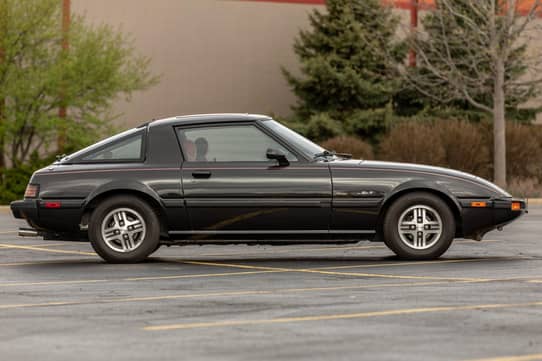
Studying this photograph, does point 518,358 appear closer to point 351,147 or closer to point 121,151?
point 121,151

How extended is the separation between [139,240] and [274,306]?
410cm

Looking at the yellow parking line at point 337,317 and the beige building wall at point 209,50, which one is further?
the beige building wall at point 209,50

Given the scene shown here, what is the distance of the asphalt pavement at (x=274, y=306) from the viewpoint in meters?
7.98

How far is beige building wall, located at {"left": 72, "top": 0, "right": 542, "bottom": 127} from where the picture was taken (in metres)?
39.9

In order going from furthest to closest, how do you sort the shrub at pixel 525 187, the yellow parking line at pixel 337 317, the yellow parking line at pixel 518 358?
the shrub at pixel 525 187 → the yellow parking line at pixel 337 317 → the yellow parking line at pixel 518 358

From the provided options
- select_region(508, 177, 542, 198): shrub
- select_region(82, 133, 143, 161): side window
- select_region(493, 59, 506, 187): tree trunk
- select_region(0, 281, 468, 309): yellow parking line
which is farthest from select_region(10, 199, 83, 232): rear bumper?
select_region(493, 59, 506, 187): tree trunk

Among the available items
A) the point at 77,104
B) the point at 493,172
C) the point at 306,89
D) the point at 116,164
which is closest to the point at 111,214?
the point at 116,164

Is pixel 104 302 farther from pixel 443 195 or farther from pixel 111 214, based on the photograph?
pixel 443 195

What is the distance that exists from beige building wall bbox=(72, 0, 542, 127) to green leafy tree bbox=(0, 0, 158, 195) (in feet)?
18.9

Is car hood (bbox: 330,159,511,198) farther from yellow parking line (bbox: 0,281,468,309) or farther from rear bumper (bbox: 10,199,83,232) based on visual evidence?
rear bumper (bbox: 10,199,83,232)

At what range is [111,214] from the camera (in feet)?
45.4

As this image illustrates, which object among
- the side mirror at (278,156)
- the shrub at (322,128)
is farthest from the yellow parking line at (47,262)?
the shrub at (322,128)

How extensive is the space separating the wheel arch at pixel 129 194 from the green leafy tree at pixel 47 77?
17.6 metres

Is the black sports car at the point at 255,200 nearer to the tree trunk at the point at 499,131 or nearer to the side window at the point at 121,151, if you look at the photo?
the side window at the point at 121,151
